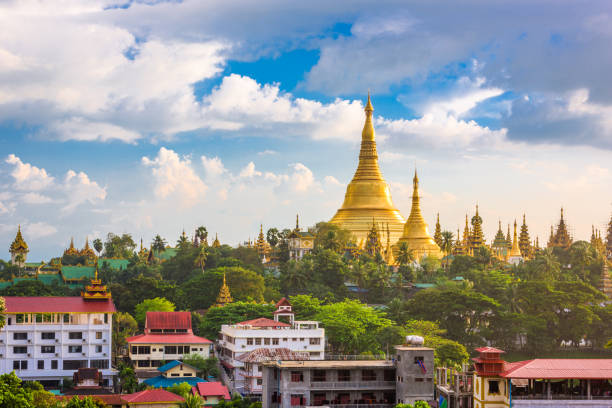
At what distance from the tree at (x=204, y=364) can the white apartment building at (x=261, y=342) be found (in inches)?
38.5

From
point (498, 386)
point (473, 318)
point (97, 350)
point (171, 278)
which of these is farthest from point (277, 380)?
point (171, 278)

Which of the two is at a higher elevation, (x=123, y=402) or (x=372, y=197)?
(x=372, y=197)

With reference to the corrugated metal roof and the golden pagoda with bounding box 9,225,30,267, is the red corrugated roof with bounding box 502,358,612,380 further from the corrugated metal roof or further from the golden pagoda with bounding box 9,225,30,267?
the golden pagoda with bounding box 9,225,30,267

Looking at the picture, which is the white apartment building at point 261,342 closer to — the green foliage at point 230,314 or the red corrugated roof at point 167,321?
the green foliage at point 230,314

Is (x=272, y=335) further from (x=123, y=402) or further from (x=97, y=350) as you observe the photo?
(x=123, y=402)

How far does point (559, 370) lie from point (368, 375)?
38.5 feet

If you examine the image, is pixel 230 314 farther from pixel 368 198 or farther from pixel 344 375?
pixel 368 198

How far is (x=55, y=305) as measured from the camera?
67.4m

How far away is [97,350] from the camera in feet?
219

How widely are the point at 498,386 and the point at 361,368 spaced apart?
378 inches

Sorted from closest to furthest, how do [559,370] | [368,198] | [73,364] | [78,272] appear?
[559,370], [73,364], [78,272], [368,198]

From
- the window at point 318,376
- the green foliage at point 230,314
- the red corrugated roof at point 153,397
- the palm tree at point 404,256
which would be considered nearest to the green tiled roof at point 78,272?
the green foliage at point 230,314

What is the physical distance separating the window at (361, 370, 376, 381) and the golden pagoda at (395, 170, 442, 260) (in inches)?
2340

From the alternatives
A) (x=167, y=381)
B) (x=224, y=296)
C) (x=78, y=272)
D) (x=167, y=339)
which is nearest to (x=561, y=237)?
(x=224, y=296)
